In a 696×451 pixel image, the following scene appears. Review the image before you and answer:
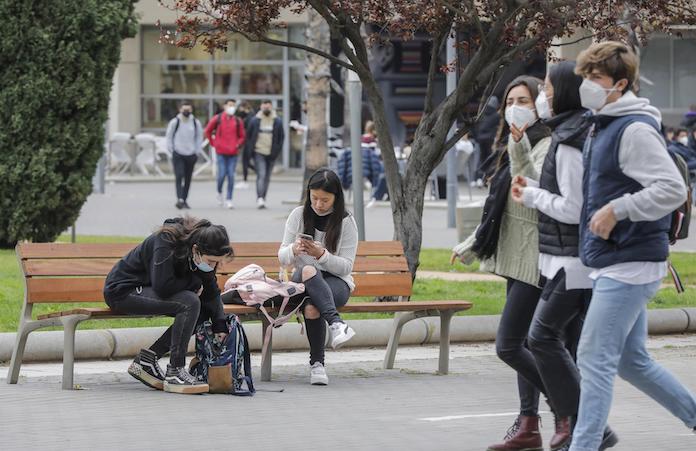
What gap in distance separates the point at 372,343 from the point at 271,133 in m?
16.1

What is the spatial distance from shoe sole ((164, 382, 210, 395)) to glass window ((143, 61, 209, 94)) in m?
33.4

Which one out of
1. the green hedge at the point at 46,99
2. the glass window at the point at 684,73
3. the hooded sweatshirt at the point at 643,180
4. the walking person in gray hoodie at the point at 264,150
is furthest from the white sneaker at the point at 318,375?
the glass window at the point at 684,73

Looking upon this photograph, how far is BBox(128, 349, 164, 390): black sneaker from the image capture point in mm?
8883

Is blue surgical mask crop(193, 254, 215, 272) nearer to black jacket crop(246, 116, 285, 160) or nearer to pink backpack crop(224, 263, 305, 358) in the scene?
pink backpack crop(224, 263, 305, 358)

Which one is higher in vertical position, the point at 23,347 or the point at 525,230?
the point at 525,230

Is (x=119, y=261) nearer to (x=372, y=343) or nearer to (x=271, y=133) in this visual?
(x=372, y=343)

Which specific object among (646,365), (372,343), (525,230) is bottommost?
(372,343)

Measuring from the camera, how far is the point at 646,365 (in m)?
6.25

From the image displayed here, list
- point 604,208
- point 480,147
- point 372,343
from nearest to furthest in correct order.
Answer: point 604,208
point 372,343
point 480,147

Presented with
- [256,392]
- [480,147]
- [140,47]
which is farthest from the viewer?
[140,47]

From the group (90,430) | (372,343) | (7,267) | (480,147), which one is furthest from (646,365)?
(480,147)

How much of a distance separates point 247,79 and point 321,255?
1282 inches

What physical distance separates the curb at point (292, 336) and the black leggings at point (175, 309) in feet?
4.01

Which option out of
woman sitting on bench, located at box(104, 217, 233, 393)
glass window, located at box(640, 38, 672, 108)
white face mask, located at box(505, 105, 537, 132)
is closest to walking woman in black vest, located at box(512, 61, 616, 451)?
white face mask, located at box(505, 105, 537, 132)
